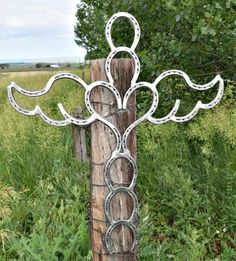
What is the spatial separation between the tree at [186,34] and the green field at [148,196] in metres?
Answer: 0.38

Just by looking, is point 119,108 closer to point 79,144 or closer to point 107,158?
point 107,158

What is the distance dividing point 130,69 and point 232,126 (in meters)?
2.08

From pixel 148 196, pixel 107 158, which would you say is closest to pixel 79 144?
pixel 148 196

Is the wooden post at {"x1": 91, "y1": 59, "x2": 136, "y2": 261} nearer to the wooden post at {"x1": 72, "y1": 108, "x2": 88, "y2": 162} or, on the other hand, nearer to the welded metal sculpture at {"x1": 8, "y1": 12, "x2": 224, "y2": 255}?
the welded metal sculpture at {"x1": 8, "y1": 12, "x2": 224, "y2": 255}

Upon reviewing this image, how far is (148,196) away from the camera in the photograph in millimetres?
4496

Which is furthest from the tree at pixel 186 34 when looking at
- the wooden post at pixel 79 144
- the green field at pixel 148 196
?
the wooden post at pixel 79 144

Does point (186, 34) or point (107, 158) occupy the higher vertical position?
point (186, 34)

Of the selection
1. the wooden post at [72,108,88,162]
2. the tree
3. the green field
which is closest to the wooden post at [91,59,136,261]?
the green field

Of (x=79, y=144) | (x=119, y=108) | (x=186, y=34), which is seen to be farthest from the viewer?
(x=79, y=144)

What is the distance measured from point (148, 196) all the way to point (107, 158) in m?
1.90

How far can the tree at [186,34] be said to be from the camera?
4.48 m

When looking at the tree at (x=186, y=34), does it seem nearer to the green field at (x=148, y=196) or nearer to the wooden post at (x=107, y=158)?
the green field at (x=148, y=196)

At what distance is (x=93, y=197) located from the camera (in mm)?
2754

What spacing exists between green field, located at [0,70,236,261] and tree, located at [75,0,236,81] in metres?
0.38
